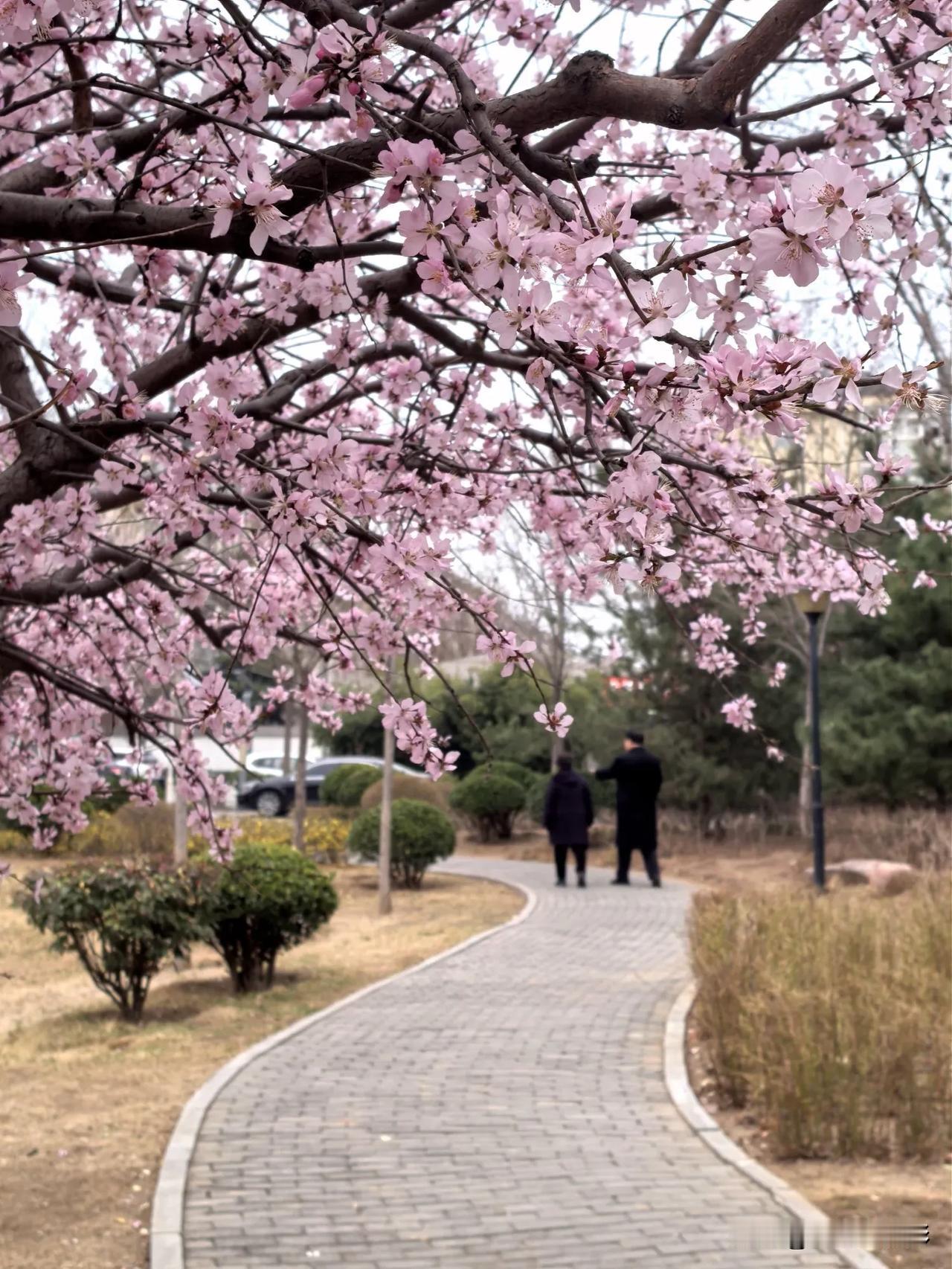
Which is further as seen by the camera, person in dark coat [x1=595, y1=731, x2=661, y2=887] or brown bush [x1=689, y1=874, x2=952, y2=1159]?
person in dark coat [x1=595, y1=731, x2=661, y2=887]

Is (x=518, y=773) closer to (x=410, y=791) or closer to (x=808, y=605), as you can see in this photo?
(x=410, y=791)

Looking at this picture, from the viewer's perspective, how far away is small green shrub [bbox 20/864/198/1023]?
9258mm

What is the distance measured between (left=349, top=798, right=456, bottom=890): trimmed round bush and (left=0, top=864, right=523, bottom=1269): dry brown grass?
110 cm

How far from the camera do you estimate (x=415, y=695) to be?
3803mm

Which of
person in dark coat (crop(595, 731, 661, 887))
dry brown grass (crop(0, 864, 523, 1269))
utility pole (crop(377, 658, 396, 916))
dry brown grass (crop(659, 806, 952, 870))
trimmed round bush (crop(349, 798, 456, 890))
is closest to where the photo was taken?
dry brown grass (crop(0, 864, 523, 1269))

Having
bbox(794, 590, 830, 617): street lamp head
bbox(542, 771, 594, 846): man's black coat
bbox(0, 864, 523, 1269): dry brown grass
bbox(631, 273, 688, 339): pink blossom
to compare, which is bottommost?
bbox(0, 864, 523, 1269): dry brown grass

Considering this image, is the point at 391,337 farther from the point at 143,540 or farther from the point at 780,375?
the point at 780,375

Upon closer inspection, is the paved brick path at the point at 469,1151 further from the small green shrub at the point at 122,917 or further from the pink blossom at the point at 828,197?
the pink blossom at the point at 828,197

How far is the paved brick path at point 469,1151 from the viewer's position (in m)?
4.80

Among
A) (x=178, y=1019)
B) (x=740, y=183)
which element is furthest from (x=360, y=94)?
(x=178, y=1019)

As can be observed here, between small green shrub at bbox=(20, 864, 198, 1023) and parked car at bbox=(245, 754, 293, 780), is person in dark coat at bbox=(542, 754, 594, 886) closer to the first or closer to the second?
small green shrub at bbox=(20, 864, 198, 1023)

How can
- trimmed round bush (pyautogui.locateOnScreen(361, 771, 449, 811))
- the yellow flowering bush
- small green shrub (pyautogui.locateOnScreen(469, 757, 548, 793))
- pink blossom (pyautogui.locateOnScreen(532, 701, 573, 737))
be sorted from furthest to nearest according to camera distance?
small green shrub (pyautogui.locateOnScreen(469, 757, 548, 793)) < trimmed round bush (pyautogui.locateOnScreen(361, 771, 449, 811)) < the yellow flowering bush < pink blossom (pyautogui.locateOnScreen(532, 701, 573, 737))

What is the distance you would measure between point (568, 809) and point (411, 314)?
40.3 ft

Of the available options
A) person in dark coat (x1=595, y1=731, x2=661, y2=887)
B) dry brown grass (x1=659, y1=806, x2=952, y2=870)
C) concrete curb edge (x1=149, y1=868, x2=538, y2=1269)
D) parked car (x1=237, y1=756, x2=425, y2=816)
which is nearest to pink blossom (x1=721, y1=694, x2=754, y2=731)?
concrete curb edge (x1=149, y1=868, x2=538, y2=1269)
